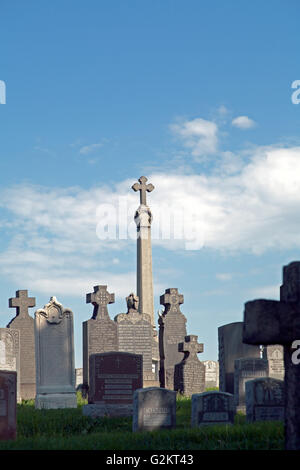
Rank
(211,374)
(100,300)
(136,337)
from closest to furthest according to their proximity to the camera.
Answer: (100,300)
(136,337)
(211,374)

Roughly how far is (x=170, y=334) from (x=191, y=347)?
10.1 feet

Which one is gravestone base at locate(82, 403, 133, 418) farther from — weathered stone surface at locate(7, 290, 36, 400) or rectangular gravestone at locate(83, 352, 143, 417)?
weathered stone surface at locate(7, 290, 36, 400)

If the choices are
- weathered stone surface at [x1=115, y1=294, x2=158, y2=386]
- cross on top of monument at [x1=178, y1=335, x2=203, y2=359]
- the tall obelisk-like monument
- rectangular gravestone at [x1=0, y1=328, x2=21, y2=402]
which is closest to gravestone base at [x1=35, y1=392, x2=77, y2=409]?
rectangular gravestone at [x1=0, y1=328, x2=21, y2=402]

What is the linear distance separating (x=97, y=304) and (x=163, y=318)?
3.39m

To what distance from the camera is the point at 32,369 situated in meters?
21.4

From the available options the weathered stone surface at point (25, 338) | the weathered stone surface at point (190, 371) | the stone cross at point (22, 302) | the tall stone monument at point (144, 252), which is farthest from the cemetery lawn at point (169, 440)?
the tall stone monument at point (144, 252)

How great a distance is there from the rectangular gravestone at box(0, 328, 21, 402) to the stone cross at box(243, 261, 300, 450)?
13.7 m

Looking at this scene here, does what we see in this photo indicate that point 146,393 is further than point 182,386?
No

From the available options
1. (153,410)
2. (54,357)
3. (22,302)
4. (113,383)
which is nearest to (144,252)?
(22,302)

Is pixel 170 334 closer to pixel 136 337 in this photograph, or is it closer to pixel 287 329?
pixel 136 337

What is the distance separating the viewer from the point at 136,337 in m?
21.4

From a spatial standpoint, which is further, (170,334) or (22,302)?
(170,334)
